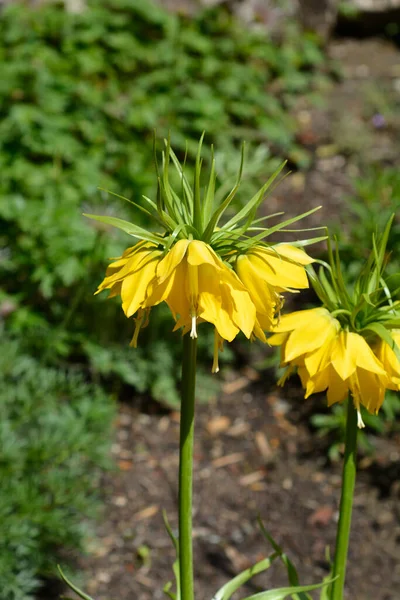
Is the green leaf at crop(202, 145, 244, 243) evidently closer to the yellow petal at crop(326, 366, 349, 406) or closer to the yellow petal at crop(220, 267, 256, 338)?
the yellow petal at crop(220, 267, 256, 338)

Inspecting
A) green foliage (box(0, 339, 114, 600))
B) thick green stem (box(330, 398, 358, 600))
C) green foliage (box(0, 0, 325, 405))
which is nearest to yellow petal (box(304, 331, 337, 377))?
thick green stem (box(330, 398, 358, 600))

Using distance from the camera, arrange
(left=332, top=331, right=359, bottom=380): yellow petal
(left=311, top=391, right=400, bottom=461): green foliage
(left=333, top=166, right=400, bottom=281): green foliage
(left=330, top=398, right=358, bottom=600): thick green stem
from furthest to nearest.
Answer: (left=333, top=166, right=400, bottom=281): green foliage, (left=311, top=391, right=400, bottom=461): green foliage, (left=330, top=398, right=358, bottom=600): thick green stem, (left=332, top=331, right=359, bottom=380): yellow petal

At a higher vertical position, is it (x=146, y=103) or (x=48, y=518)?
(x=146, y=103)

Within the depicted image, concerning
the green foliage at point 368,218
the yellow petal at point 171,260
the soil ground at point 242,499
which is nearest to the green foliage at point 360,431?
the soil ground at point 242,499

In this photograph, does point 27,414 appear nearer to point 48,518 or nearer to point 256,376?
point 48,518

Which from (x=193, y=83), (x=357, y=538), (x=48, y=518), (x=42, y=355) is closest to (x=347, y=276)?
(x=357, y=538)
